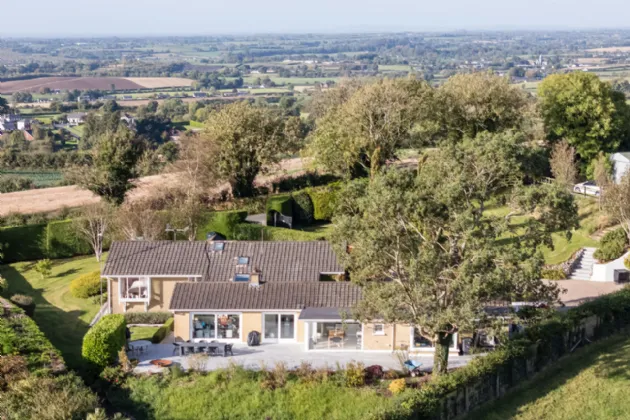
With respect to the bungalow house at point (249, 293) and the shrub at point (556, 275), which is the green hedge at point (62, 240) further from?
the shrub at point (556, 275)

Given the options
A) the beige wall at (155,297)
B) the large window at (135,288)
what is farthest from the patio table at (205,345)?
the large window at (135,288)

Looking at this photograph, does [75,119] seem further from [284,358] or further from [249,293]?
[284,358]

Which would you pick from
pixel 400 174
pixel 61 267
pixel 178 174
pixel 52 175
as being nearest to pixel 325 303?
pixel 400 174

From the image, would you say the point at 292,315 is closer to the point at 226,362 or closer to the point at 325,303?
the point at 325,303

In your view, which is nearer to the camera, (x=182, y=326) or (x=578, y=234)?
(x=182, y=326)

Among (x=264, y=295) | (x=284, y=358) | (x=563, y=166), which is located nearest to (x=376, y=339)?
(x=284, y=358)
